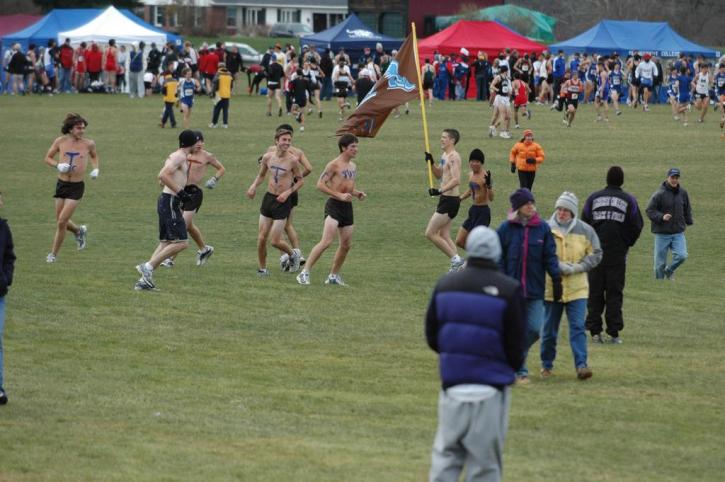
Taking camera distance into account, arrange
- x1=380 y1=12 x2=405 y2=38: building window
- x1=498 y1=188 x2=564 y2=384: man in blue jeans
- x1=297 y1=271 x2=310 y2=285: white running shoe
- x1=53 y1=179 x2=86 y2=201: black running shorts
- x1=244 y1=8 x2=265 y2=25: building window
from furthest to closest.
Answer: x1=244 y1=8 x2=265 y2=25: building window → x1=380 y1=12 x2=405 y2=38: building window → x1=53 y1=179 x2=86 y2=201: black running shorts → x1=297 y1=271 x2=310 y2=285: white running shoe → x1=498 y1=188 x2=564 y2=384: man in blue jeans

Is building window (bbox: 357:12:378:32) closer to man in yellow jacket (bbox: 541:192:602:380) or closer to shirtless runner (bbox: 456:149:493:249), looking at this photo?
shirtless runner (bbox: 456:149:493:249)

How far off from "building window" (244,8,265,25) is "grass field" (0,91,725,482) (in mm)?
83756

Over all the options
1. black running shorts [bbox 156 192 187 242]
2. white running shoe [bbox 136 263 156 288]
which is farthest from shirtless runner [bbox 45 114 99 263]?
white running shoe [bbox 136 263 156 288]

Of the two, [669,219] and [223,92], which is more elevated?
[223,92]

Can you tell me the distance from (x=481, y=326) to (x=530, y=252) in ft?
13.0

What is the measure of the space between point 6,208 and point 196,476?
16711 millimetres

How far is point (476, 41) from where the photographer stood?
5662 cm

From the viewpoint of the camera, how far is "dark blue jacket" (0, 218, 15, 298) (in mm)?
10078

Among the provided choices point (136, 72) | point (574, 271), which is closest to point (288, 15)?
point (136, 72)

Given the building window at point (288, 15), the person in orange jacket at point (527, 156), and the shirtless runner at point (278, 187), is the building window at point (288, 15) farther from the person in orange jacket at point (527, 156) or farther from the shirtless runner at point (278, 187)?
the shirtless runner at point (278, 187)

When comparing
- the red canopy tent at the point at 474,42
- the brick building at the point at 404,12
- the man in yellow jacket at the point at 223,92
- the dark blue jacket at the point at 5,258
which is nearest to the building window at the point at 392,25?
the brick building at the point at 404,12

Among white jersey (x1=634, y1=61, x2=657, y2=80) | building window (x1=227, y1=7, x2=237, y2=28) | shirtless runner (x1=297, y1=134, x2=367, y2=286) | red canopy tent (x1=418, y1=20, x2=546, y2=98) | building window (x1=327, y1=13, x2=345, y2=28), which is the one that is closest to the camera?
shirtless runner (x1=297, y1=134, x2=367, y2=286)

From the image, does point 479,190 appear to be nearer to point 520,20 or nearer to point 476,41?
point 476,41

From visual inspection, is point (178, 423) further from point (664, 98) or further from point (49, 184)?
point (664, 98)
